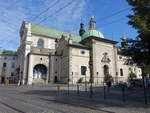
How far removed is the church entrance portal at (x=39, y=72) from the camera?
45125 millimetres

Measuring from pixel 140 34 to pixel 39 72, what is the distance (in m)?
39.6

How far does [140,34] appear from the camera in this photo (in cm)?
1012

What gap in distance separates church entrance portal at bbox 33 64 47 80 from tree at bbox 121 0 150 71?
37676 mm

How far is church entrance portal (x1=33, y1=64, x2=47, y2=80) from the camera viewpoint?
45.1 metres

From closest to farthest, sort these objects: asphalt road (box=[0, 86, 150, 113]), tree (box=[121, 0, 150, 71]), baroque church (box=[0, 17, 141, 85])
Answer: asphalt road (box=[0, 86, 150, 113]), tree (box=[121, 0, 150, 71]), baroque church (box=[0, 17, 141, 85])

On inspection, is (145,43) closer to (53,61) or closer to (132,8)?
(132,8)

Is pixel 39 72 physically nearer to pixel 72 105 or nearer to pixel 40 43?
pixel 40 43

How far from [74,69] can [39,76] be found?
1176cm

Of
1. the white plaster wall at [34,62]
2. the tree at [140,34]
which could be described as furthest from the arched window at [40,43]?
the tree at [140,34]

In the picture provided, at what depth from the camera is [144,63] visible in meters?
10.8

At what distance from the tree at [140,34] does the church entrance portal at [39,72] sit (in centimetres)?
3768

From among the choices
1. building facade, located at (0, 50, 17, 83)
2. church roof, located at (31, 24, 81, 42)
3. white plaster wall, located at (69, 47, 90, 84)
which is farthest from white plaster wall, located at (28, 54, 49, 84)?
building facade, located at (0, 50, 17, 83)

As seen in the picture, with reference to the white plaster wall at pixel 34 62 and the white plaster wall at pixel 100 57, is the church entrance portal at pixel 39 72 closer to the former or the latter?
the white plaster wall at pixel 34 62

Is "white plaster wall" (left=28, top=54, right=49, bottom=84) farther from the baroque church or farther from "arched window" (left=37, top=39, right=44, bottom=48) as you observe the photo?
"arched window" (left=37, top=39, right=44, bottom=48)
